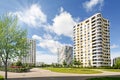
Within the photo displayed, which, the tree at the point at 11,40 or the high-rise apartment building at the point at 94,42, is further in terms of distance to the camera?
the high-rise apartment building at the point at 94,42

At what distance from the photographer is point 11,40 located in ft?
85.8

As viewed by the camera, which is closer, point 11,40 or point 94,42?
point 11,40

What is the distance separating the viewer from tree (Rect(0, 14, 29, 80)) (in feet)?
84.7

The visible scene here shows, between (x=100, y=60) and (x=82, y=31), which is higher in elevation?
(x=82, y=31)

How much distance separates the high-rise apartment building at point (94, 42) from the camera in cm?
14775

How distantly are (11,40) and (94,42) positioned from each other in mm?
131065

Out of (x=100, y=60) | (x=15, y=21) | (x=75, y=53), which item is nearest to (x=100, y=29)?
(x=100, y=60)

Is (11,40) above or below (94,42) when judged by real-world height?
below

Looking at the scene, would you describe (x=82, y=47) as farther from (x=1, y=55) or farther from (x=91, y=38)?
(x=1, y=55)

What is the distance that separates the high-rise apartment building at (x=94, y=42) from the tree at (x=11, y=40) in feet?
407

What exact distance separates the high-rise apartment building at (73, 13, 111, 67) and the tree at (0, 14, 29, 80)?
12409 centimetres

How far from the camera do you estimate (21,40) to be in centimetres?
2642

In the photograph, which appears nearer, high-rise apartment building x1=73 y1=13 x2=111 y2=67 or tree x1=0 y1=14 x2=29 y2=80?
tree x1=0 y1=14 x2=29 y2=80

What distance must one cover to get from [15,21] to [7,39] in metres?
2.96
